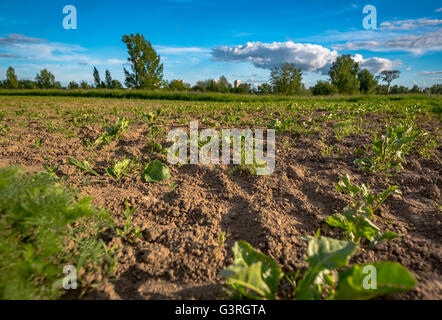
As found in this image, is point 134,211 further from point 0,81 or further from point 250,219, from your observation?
point 0,81

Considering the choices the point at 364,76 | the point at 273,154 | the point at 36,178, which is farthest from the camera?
the point at 364,76

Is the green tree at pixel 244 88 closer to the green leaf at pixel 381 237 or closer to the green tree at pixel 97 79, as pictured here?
the green tree at pixel 97 79

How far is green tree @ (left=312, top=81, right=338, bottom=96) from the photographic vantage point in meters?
41.2

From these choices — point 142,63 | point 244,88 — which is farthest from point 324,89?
point 142,63

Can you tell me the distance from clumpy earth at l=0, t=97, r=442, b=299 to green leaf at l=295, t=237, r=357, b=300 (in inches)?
8.1

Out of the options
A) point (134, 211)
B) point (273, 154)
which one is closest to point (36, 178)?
point (134, 211)

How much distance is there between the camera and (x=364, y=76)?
173 ft

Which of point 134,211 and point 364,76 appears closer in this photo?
point 134,211

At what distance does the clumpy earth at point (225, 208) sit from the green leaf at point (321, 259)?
0.68 ft

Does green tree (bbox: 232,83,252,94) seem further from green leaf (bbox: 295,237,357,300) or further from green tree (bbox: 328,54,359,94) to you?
green leaf (bbox: 295,237,357,300)

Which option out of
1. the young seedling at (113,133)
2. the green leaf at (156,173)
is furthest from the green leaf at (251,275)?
the young seedling at (113,133)

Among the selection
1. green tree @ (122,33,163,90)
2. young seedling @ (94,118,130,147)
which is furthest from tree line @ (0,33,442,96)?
young seedling @ (94,118,130,147)
